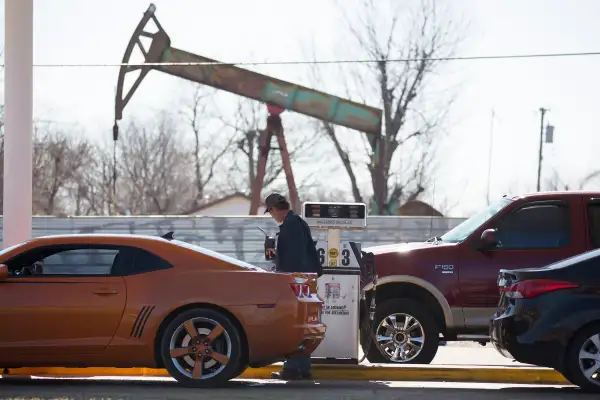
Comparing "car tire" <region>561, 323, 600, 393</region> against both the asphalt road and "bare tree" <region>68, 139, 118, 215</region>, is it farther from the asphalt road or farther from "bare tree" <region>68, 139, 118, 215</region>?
"bare tree" <region>68, 139, 118, 215</region>

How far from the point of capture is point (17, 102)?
13.6 metres

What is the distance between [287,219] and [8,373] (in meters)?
3.20

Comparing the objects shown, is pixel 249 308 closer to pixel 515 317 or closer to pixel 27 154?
pixel 515 317

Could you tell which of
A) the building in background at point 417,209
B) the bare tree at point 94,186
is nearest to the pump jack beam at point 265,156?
the building in background at point 417,209

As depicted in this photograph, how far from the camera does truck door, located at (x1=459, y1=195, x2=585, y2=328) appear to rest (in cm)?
1191

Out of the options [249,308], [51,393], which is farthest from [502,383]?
[51,393]

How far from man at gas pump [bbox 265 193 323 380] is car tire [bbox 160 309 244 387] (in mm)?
988

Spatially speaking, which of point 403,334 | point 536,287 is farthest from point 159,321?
point 403,334

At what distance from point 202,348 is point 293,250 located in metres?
1.42

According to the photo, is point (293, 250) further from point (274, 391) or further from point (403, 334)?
point (403, 334)

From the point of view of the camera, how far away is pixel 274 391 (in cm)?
952

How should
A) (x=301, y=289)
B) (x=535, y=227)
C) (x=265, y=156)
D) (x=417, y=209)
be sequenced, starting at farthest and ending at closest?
(x=417, y=209) → (x=265, y=156) → (x=535, y=227) → (x=301, y=289)

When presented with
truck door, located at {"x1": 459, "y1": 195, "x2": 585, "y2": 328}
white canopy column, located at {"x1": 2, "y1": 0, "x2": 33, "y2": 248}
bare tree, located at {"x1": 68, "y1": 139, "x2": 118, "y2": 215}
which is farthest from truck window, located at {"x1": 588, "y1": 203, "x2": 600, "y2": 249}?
bare tree, located at {"x1": 68, "y1": 139, "x2": 118, "y2": 215}

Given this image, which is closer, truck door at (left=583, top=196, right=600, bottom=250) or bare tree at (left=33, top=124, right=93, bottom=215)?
truck door at (left=583, top=196, right=600, bottom=250)
